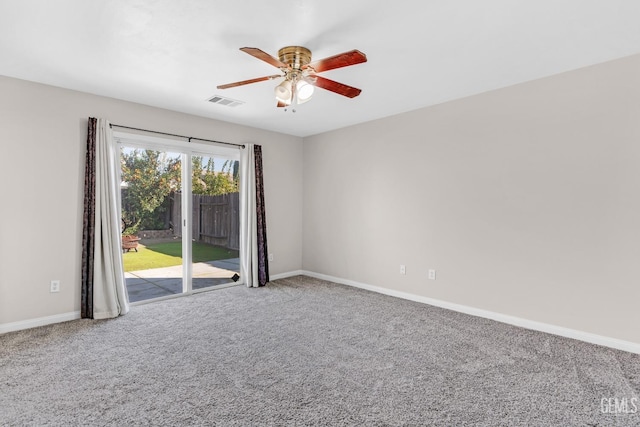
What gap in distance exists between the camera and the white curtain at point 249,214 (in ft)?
16.0

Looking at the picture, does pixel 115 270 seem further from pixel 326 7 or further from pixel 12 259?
pixel 326 7

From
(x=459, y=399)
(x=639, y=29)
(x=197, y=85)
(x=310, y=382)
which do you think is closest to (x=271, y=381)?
(x=310, y=382)

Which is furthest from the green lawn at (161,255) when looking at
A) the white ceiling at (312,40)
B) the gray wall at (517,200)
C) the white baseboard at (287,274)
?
the gray wall at (517,200)

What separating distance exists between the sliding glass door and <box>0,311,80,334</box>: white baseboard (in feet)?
2.17

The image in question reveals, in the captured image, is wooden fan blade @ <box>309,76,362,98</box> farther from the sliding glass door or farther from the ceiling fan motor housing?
the sliding glass door

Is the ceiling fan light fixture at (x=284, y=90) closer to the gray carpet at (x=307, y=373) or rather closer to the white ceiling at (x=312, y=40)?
the white ceiling at (x=312, y=40)

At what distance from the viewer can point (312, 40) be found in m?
2.45

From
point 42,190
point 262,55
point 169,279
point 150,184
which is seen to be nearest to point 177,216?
point 150,184

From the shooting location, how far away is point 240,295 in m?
4.43

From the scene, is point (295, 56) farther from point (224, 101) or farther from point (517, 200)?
point (517, 200)

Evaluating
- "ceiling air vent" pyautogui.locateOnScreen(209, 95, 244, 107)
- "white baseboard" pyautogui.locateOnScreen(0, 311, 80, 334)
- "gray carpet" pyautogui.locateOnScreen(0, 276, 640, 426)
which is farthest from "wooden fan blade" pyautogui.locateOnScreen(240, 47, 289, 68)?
"white baseboard" pyautogui.locateOnScreen(0, 311, 80, 334)

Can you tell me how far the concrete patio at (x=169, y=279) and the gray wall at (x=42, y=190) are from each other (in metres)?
0.75

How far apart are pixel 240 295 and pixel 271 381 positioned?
90.0 inches

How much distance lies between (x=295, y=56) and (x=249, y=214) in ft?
9.09
